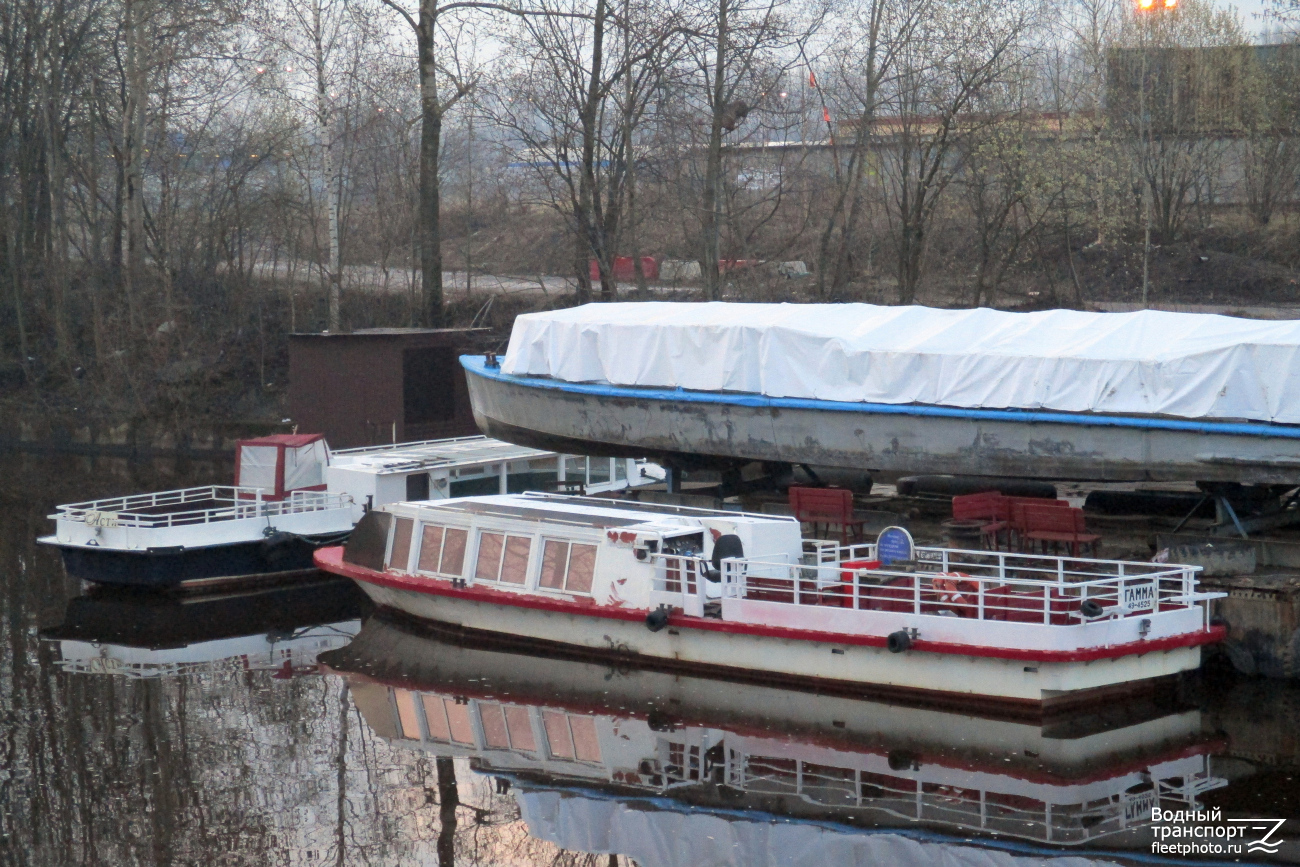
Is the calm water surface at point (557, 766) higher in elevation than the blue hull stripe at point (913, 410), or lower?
lower

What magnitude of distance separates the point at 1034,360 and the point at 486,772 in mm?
8733

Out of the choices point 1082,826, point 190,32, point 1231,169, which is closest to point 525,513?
point 1082,826

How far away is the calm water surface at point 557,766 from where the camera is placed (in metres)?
10.9

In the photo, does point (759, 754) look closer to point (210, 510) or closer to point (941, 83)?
point (210, 510)

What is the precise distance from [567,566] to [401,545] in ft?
9.17

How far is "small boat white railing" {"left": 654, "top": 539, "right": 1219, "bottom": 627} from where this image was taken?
45.8 feet

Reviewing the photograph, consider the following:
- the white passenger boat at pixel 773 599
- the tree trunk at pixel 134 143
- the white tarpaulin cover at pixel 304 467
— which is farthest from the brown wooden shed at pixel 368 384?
the tree trunk at pixel 134 143

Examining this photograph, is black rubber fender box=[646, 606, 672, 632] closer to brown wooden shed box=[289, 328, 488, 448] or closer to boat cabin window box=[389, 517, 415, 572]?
boat cabin window box=[389, 517, 415, 572]

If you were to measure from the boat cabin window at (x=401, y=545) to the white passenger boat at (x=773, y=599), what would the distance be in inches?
0.9

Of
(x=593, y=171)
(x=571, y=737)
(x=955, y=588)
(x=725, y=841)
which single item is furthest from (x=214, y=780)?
(x=593, y=171)

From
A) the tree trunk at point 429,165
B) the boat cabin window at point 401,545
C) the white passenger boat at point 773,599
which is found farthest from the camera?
the tree trunk at point 429,165

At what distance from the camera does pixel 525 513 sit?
55.5 feet

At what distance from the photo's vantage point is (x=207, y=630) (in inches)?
723

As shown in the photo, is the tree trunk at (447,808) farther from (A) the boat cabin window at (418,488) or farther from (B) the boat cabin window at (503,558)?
(A) the boat cabin window at (418,488)
